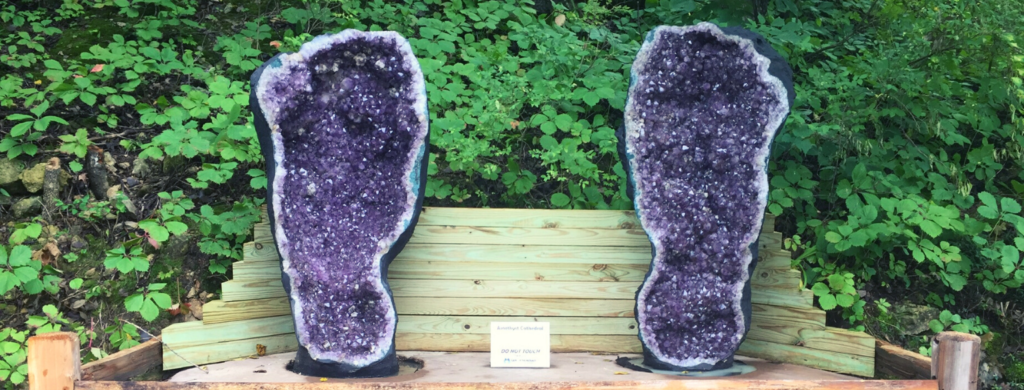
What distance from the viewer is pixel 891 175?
10.4 feet

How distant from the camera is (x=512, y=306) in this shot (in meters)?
2.81

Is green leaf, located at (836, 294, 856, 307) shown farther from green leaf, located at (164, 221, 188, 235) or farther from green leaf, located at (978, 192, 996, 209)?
green leaf, located at (164, 221, 188, 235)

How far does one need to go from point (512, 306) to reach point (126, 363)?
129 centimetres

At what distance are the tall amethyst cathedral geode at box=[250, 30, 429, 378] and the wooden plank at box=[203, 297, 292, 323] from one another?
0.28 m

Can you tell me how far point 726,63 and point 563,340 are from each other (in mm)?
1147

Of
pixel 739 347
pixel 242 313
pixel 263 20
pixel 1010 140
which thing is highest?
pixel 263 20

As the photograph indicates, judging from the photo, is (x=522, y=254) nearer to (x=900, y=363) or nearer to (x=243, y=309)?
(x=243, y=309)

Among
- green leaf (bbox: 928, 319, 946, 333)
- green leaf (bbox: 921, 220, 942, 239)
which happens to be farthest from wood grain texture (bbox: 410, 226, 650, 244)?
green leaf (bbox: 928, 319, 946, 333)

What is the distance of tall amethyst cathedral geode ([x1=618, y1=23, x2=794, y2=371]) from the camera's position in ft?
8.36

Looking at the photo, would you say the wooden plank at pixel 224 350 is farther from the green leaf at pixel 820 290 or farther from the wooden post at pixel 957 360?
the wooden post at pixel 957 360

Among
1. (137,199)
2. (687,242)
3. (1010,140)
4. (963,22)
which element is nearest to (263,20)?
(137,199)

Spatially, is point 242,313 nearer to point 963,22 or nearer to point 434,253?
point 434,253

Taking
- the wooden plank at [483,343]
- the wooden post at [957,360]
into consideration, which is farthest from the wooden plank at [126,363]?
the wooden post at [957,360]

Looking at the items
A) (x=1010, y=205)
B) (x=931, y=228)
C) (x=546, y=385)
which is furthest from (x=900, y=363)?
(x=546, y=385)
